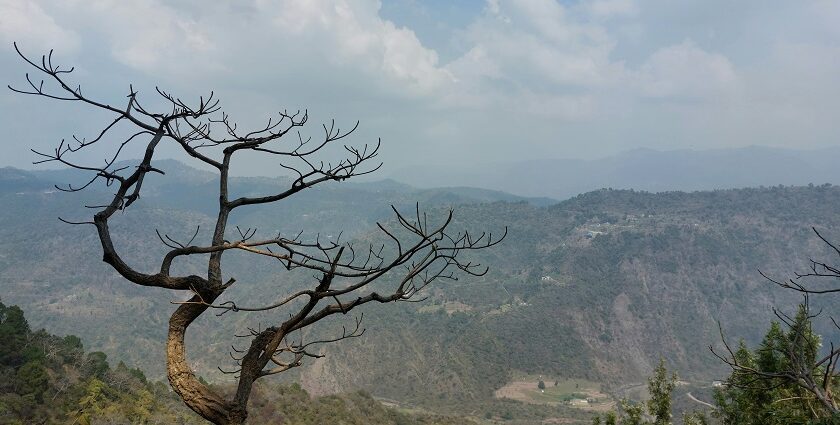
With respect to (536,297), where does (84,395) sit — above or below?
above

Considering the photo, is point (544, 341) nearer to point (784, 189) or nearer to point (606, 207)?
point (606, 207)

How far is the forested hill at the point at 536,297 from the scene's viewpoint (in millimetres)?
81675

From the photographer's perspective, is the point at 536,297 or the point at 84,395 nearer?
the point at 84,395

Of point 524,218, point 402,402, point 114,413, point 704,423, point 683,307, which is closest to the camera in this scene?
point 704,423

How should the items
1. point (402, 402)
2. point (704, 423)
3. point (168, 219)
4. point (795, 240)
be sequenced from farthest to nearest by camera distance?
point (168, 219) < point (795, 240) < point (402, 402) < point (704, 423)

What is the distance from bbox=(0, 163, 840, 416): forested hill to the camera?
268 feet

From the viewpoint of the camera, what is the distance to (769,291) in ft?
368

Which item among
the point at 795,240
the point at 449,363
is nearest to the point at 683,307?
the point at 795,240

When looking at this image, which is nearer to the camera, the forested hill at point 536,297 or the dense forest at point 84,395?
the dense forest at point 84,395

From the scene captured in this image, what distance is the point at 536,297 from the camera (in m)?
104

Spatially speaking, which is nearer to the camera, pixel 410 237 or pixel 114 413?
pixel 114 413

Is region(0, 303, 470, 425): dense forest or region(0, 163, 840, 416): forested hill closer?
region(0, 303, 470, 425): dense forest

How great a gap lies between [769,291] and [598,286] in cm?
3717

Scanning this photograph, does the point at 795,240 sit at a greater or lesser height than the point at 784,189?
lesser
